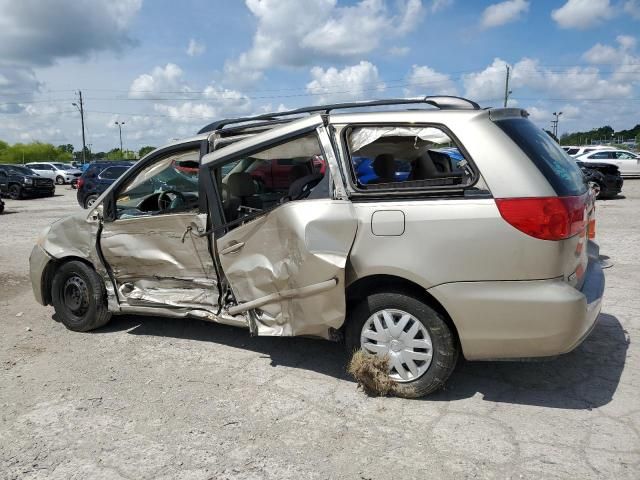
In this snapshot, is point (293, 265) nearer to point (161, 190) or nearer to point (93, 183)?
point (161, 190)

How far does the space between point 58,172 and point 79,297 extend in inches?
1356

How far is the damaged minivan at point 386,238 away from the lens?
313cm

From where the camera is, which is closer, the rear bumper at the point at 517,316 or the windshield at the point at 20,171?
the rear bumper at the point at 517,316

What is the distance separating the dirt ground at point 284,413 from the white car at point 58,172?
33.6m

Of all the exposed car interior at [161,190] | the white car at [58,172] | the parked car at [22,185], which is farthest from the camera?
the white car at [58,172]

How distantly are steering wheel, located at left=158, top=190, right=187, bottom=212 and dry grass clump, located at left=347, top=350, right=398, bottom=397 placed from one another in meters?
2.45

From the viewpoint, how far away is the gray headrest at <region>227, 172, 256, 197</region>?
432 centimetres

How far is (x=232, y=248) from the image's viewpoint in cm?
401

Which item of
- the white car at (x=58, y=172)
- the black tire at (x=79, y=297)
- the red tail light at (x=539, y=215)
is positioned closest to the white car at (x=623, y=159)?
the red tail light at (x=539, y=215)

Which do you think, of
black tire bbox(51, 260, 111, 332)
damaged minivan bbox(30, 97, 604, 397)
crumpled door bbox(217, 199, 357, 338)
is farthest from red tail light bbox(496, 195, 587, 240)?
black tire bbox(51, 260, 111, 332)

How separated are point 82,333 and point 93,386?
4.26ft

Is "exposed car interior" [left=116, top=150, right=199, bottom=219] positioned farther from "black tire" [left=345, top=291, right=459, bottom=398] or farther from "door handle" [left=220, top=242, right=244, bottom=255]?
"black tire" [left=345, top=291, right=459, bottom=398]

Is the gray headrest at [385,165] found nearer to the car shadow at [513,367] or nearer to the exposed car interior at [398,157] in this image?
the exposed car interior at [398,157]

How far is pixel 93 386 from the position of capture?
390 cm
